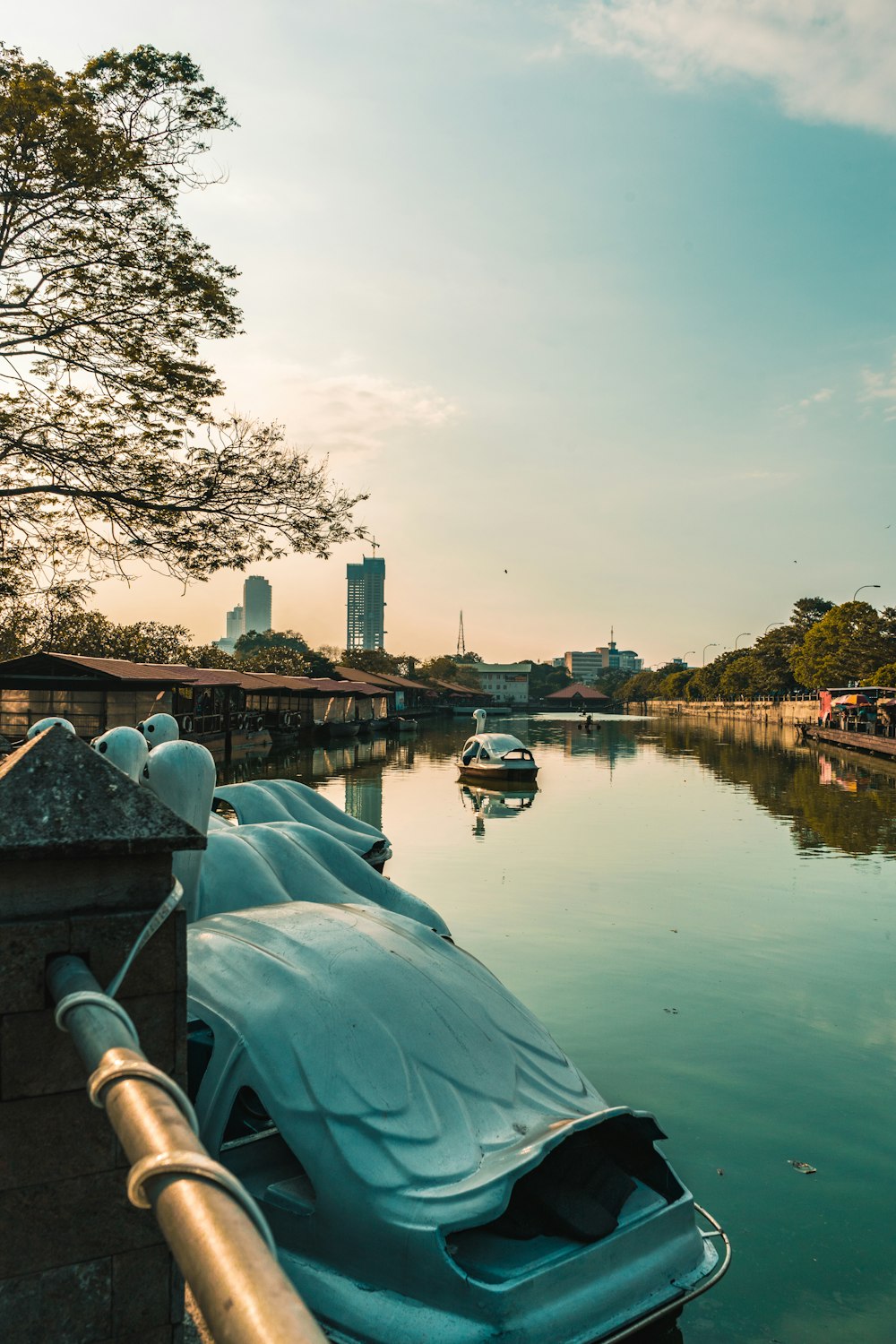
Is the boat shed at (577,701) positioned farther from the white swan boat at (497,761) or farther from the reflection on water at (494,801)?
the reflection on water at (494,801)

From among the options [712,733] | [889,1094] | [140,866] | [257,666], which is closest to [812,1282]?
[889,1094]

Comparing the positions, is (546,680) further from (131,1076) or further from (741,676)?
(131,1076)

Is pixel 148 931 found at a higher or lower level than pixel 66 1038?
higher

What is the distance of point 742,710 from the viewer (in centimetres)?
9506

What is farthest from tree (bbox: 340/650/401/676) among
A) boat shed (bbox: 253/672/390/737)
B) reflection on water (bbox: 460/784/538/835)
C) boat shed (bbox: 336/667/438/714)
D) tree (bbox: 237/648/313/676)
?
reflection on water (bbox: 460/784/538/835)

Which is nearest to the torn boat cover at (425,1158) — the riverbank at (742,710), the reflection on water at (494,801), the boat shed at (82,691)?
the reflection on water at (494,801)

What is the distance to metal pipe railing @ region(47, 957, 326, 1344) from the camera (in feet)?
2.91

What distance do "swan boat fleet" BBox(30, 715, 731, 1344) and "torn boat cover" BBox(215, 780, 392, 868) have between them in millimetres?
3717

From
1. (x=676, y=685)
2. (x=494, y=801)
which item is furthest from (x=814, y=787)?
(x=676, y=685)

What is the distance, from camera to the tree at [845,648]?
57.6m

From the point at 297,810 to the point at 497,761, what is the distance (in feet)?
67.1

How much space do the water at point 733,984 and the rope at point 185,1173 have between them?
4692 mm

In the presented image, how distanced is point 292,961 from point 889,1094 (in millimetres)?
5522

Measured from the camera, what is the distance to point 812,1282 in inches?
201
